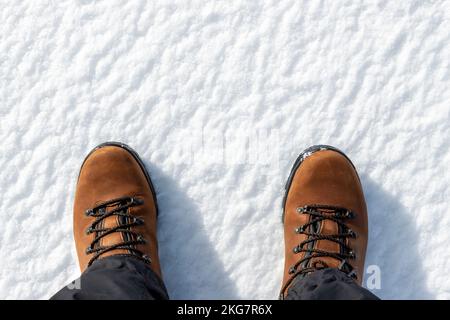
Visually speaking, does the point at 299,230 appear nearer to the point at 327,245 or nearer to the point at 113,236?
the point at 327,245

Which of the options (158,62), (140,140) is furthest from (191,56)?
(140,140)

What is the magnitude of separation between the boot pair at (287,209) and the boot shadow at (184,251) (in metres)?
0.03

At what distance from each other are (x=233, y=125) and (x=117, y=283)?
43cm

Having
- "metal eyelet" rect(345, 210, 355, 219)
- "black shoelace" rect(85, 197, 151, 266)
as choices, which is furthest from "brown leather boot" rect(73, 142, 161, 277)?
"metal eyelet" rect(345, 210, 355, 219)

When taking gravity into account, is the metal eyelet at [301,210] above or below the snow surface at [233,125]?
below

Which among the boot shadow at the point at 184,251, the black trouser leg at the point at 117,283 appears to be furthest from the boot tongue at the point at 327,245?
the black trouser leg at the point at 117,283

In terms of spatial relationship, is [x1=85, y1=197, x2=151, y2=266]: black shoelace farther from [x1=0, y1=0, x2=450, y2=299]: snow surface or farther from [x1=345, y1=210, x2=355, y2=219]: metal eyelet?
[x1=345, y1=210, x2=355, y2=219]: metal eyelet

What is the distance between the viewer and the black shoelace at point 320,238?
1004 millimetres

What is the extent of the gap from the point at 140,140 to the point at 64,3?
1.18ft

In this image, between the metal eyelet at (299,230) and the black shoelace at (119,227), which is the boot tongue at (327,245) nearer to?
the metal eyelet at (299,230)

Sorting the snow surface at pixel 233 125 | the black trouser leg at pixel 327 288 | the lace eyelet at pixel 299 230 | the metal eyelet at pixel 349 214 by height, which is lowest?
the black trouser leg at pixel 327 288

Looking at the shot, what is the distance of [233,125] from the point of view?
1092 mm

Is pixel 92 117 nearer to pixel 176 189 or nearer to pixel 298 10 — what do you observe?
pixel 176 189

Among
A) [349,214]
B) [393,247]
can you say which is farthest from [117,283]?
[393,247]
